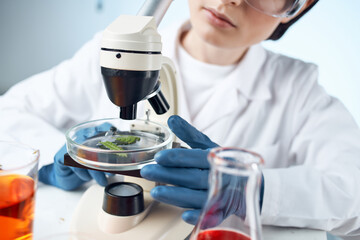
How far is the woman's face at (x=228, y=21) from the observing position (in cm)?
102

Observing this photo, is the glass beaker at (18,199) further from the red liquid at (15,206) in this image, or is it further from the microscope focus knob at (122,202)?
the microscope focus knob at (122,202)

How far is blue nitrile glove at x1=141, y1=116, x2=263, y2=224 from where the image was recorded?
0.66 metres

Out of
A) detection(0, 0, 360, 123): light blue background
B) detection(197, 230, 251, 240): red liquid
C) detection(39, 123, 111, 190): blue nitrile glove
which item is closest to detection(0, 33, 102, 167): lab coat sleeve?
detection(39, 123, 111, 190): blue nitrile glove

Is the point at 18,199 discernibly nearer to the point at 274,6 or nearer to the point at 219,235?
the point at 219,235

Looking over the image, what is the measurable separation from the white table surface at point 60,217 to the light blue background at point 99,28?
1261 mm

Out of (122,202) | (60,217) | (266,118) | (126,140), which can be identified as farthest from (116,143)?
(266,118)

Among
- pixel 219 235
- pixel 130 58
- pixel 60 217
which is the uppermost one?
pixel 130 58

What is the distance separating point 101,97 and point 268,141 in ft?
2.35

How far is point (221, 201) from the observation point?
0.44 metres

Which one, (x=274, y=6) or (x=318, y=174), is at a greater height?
(x=274, y=6)

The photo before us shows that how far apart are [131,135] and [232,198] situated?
405 mm

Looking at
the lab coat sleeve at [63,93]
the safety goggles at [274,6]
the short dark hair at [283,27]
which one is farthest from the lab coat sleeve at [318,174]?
the lab coat sleeve at [63,93]

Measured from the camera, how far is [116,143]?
73cm

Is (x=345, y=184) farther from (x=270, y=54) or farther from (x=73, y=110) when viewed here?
(x=73, y=110)
